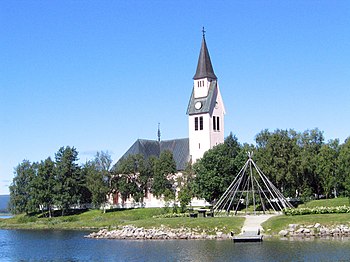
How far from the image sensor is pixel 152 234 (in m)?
53.7

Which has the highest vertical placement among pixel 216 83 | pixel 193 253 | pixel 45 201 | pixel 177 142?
pixel 216 83

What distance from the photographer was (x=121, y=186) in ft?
290

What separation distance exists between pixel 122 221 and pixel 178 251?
30440 millimetres

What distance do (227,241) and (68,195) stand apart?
151ft

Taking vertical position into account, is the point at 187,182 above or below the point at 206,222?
above

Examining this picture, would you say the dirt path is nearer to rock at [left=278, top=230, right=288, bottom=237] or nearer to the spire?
rock at [left=278, top=230, right=288, bottom=237]

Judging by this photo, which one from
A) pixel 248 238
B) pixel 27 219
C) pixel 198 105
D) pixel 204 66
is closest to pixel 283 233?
pixel 248 238

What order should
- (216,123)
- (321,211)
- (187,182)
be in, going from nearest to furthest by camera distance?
(321,211) → (187,182) → (216,123)

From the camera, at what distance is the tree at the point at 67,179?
88875 mm

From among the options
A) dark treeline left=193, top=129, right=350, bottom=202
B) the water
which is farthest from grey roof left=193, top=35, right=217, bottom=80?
the water

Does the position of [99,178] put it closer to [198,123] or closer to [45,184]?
[45,184]

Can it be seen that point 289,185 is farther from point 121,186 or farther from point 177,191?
point 121,186

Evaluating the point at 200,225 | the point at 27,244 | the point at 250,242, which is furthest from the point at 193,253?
the point at 27,244

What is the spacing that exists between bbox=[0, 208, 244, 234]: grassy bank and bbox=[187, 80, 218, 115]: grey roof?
17.9m
